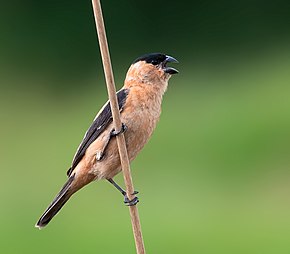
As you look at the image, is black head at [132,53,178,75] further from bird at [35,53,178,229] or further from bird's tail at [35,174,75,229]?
bird's tail at [35,174,75,229]

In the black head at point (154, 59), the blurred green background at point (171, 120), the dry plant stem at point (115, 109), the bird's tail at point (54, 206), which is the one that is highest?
the blurred green background at point (171, 120)

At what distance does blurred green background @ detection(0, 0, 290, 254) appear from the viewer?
530cm

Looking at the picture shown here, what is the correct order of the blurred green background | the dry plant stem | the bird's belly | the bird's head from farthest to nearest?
1. the blurred green background
2. the bird's head
3. the bird's belly
4. the dry plant stem

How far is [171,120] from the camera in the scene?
689 centimetres

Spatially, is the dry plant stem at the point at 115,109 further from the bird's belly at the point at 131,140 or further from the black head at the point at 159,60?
the black head at the point at 159,60

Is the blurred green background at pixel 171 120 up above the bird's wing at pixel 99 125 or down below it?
above

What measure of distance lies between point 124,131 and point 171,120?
3.96 metres

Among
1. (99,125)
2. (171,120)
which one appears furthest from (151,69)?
(171,120)

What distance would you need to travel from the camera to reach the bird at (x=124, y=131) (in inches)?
118

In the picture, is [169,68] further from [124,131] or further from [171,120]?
[171,120]

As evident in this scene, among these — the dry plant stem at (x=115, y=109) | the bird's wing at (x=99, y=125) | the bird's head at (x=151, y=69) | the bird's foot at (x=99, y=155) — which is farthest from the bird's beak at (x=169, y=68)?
the dry plant stem at (x=115, y=109)

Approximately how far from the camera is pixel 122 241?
5.15m

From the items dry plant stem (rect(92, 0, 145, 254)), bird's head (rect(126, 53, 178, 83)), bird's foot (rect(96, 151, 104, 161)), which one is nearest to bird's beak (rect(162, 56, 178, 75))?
bird's head (rect(126, 53, 178, 83))

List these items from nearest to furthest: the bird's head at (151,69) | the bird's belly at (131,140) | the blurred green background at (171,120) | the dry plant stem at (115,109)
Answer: the dry plant stem at (115,109), the bird's belly at (131,140), the bird's head at (151,69), the blurred green background at (171,120)
